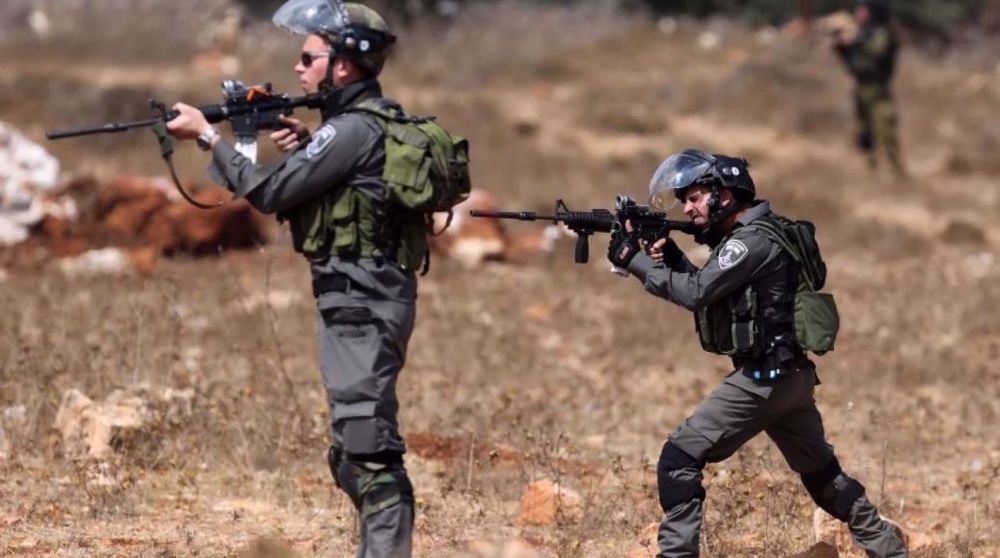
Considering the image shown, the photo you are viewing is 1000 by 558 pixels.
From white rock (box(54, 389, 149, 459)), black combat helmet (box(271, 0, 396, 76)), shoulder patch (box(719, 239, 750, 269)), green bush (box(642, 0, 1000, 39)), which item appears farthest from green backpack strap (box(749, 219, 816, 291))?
green bush (box(642, 0, 1000, 39))

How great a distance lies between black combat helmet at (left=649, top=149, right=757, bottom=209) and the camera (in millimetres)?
4992

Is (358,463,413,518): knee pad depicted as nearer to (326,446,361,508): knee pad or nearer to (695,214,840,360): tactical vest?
(326,446,361,508): knee pad

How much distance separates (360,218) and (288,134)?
0.52 m

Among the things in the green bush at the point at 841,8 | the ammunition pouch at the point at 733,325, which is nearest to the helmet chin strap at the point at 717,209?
the ammunition pouch at the point at 733,325

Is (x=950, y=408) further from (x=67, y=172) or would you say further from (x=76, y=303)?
(x=67, y=172)

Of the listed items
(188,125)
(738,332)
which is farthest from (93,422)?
(738,332)

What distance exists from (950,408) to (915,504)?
6.38 ft

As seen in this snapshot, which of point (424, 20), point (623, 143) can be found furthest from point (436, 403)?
point (424, 20)

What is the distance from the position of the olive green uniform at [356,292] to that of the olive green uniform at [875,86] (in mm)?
12445

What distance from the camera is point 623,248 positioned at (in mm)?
5008

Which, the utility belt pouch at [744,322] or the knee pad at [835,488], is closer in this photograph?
the utility belt pouch at [744,322]

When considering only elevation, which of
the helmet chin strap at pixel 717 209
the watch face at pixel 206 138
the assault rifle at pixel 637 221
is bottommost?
the assault rifle at pixel 637 221

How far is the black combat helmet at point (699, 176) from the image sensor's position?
16.4 ft

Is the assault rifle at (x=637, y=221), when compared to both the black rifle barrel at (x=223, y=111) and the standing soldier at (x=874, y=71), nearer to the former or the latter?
the black rifle barrel at (x=223, y=111)
